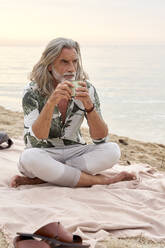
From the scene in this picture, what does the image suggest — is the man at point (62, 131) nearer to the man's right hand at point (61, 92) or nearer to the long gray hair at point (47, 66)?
the long gray hair at point (47, 66)

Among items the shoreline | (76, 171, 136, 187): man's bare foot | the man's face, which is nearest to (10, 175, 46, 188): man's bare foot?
(76, 171, 136, 187): man's bare foot

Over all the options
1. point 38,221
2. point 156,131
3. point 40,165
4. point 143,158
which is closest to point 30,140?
point 40,165

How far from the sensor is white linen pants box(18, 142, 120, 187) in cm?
346

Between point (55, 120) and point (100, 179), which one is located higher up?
point (55, 120)

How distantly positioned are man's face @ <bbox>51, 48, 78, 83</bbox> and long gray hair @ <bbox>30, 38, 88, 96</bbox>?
1.4 inches

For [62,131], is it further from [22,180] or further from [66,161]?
[22,180]

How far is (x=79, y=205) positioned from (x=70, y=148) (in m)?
0.69

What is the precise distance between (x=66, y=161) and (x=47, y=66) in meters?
0.83

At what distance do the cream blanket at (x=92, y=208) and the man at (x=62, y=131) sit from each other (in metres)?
0.12

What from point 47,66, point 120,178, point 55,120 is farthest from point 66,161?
point 47,66

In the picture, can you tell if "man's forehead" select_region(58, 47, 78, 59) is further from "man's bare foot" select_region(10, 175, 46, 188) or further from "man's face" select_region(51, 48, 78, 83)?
"man's bare foot" select_region(10, 175, 46, 188)

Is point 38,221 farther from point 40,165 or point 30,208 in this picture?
point 40,165

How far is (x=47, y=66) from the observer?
3617 millimetres

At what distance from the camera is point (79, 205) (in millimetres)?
3152
